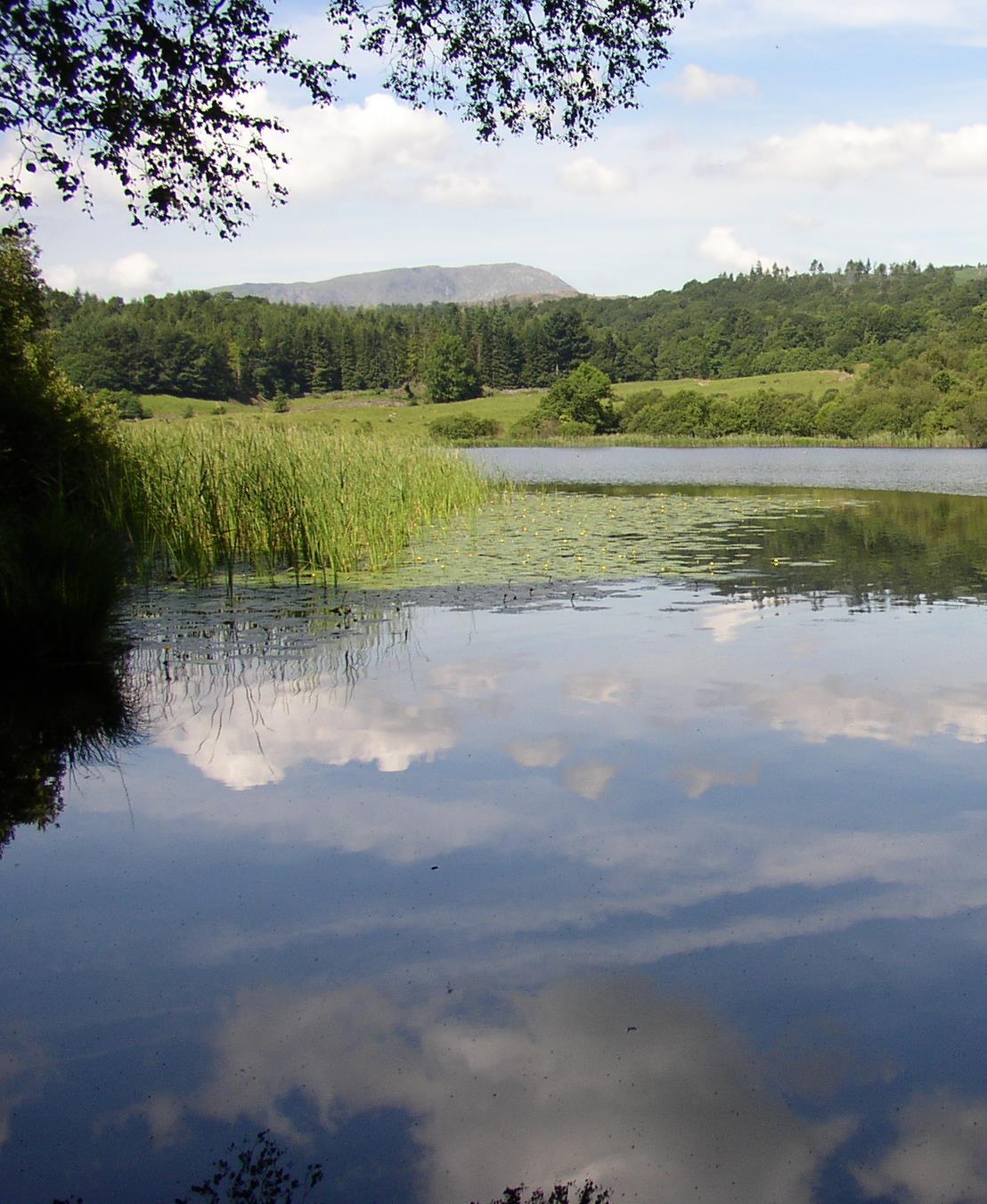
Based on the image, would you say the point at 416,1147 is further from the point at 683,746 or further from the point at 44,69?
the point at 44,69

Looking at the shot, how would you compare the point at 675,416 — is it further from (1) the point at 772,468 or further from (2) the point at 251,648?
(2) the point at 251,648

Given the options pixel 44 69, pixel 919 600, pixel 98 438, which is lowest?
pixel 919 600

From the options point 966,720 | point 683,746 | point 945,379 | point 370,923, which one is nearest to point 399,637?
point 683,746

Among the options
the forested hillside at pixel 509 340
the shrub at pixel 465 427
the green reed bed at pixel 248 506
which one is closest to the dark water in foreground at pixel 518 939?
the green reed bed at pixel 248 506

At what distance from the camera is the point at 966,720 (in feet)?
20.5

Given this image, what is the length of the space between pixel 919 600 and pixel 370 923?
26.0 ft

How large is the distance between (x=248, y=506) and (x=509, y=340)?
92730 mm

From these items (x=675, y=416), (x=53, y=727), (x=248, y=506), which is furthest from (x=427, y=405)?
(x=53, y=727)

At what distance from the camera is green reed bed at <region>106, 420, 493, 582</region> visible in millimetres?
13016

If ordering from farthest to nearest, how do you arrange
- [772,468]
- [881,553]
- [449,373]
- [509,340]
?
[509,340] → [449,373] → [772,468] → [881,553]

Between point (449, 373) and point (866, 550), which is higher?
point (449, 373)

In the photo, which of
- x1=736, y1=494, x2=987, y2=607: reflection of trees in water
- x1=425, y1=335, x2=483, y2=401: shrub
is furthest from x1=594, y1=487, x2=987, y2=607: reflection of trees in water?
x1=425, y1=335, x2=483, y2=401: shrub

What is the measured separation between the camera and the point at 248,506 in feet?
45.7

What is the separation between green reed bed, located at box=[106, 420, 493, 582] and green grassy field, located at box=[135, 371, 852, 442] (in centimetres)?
5158
